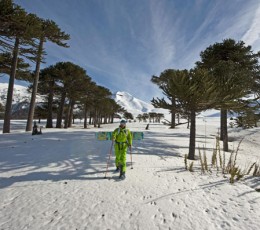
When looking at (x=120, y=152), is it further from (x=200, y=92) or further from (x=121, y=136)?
(x=200, y=92)

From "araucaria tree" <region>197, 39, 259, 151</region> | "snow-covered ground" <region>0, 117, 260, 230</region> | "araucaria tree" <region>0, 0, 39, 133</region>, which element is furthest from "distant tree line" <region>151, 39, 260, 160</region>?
"araucaria tree" <region>0, 0, 39, 133</region>

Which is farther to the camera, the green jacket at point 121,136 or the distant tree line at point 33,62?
the distant tree line at point 33,62

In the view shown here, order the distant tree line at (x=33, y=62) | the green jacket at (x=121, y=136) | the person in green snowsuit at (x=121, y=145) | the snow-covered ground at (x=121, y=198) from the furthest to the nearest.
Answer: the distant tree line at (x=33, y=62) → the green jacket at (x=121, y=136) → the person in green snowsuit at (x=121, y=145) → the snow-covered ground at (x=121, y=198)

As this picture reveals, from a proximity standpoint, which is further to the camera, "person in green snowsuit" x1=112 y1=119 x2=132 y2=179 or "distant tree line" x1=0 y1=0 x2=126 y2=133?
"distant tree line" x1=0 y1=0 x2=126 y2=133

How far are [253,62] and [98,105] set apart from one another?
916 inches

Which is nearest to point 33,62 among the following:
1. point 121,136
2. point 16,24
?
point 16,24

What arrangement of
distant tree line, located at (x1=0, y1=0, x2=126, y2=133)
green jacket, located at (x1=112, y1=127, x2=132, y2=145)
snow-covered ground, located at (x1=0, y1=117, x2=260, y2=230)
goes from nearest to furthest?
snow-covered ground, located at (x1=0, y1=117, x2=260, y2=230)
green jacket, located at (x1=112, y1=127, x2=132, y2=145)
distant tree line, located at (x1=0, y1=0, x2=126, y2=133)

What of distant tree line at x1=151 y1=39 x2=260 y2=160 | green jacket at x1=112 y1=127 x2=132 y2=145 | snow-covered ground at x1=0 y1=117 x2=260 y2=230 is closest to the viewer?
snow-covered ground at x1=0 y1=117 x2=260 y2=230

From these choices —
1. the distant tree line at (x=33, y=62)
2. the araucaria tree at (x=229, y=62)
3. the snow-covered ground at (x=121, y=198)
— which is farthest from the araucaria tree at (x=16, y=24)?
the araucaria tree at (x=229, y=62)

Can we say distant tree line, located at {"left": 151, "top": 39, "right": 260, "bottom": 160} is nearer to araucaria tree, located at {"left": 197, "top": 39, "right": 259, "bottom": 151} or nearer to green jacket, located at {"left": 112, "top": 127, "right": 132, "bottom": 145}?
araucaria tree, located at {"left": 197, "top": 39, "right": 259, "bottom": 151}

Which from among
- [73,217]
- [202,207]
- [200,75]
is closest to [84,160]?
[73,217]

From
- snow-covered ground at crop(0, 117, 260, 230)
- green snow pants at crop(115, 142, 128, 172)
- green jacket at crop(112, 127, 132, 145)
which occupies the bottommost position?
snow-covered ground at crop(0, 117, 260, 230)

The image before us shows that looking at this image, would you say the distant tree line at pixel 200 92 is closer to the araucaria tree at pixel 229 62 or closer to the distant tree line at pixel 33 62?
the araucaria tree at pixel 229 62

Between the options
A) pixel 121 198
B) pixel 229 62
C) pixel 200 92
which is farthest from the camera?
pixel 229 62
